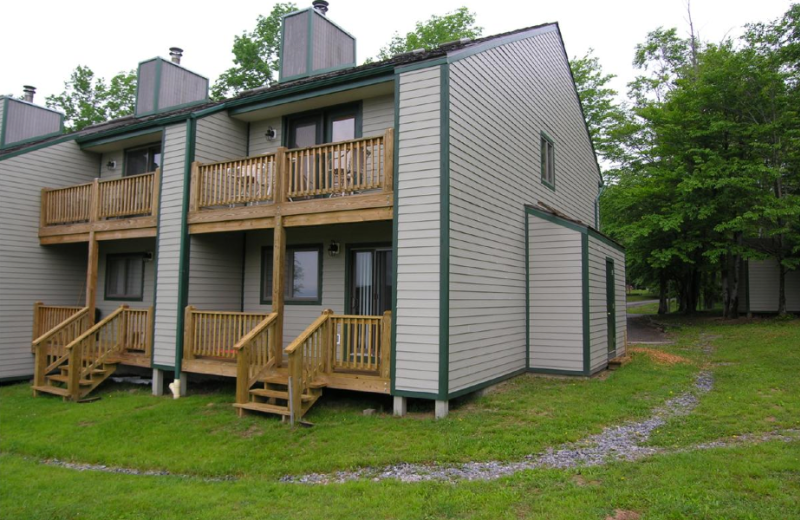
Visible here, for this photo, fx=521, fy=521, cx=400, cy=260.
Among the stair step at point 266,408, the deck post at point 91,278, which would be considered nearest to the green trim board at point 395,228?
the stair step at point 266,408

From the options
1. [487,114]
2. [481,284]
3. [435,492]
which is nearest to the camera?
[435,492]

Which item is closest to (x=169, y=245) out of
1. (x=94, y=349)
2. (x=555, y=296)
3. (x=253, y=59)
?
(x=94, y=349)

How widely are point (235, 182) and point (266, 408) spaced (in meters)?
4.39

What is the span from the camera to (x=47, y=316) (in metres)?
12.8

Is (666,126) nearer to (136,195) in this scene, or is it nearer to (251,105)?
(251,105)

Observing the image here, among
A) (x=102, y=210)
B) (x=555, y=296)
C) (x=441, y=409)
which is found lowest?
(x=441, y=409)

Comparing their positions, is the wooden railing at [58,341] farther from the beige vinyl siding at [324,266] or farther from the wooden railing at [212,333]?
the beige vinyl siding at [324,266]

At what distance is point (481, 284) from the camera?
8906 millimetres

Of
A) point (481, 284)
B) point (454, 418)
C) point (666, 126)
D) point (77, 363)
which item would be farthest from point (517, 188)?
point (666, 126)

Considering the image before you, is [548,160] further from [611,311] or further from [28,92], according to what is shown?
[28,92]

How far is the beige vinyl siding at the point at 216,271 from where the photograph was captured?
10875 millimetres

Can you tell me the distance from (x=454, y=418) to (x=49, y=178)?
12429 millimetres

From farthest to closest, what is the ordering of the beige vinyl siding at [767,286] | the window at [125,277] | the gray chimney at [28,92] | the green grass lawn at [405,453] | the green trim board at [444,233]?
the beige vinyl siding at [767,286]
the gray chimney at [28,92]
the window at [125,277]
the green trim board at [444,233]
the green grass lawn at [405,453]

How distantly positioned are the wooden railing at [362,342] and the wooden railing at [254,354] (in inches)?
46.4
